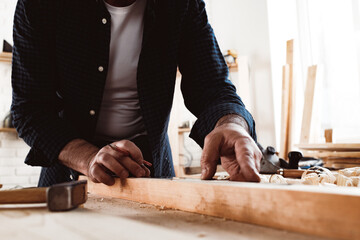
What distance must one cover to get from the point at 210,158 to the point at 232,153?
7cm

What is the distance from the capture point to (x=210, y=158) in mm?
626

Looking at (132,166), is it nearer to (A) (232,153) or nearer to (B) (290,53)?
(A) (232,153)

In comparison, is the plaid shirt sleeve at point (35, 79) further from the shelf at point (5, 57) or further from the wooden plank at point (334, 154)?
the shelf at point (5, 57)

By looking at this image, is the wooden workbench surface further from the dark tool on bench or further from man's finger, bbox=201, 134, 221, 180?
the dark tool on bench

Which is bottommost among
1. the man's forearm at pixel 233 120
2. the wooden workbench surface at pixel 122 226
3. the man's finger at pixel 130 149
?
the wooden workbench surface at pixel 122 226

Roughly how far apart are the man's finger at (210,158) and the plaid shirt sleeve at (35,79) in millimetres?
400

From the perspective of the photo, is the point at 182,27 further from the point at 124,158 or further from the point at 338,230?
the point at 338,230

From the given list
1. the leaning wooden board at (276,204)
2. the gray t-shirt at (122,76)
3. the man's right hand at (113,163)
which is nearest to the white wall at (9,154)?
the gray t-shirt at (122,76)

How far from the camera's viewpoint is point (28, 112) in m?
0.84

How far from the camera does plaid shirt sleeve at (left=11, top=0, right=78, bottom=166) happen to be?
0.82m

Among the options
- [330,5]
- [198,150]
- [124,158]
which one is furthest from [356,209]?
[198,150]

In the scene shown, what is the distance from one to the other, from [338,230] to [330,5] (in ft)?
9.00

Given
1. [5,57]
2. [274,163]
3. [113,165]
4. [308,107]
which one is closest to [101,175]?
[113,165]

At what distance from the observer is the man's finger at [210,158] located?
0.62 m
